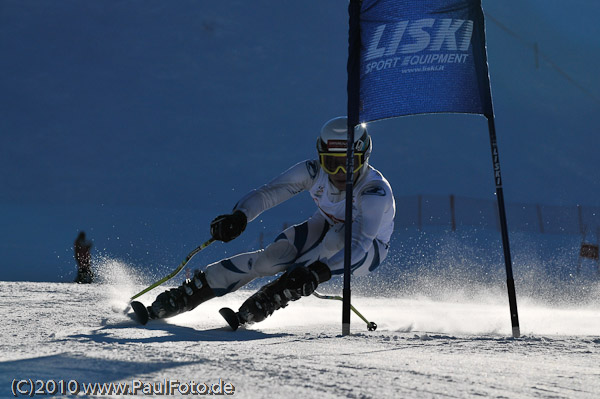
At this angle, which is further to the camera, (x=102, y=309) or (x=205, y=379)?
(x=102, y=309)

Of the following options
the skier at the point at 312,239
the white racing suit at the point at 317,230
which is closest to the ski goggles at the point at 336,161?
the skier at the point at 312,239

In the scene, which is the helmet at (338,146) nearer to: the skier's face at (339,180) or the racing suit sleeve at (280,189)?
the skier's face at (339,180)

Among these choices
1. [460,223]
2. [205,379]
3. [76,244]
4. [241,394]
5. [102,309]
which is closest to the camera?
[241,394]

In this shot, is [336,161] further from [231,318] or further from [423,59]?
[231,318]

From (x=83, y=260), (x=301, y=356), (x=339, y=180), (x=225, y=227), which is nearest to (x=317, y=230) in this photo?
(x=339, y=180)

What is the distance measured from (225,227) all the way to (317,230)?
3.03 ft

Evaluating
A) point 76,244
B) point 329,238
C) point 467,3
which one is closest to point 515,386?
point 329,238

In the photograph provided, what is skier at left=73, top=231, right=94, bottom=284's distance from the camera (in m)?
15.5

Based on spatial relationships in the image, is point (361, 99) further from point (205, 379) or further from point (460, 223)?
point (460, 223)

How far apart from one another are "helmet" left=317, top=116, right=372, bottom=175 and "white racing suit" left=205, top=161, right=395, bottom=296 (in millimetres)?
212

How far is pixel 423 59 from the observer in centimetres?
552

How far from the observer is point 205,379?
2717 mm

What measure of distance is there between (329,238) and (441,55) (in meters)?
1.88

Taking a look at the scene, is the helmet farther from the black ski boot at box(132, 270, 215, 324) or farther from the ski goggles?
the black ski boot at box(132, 270, 215, 324)
